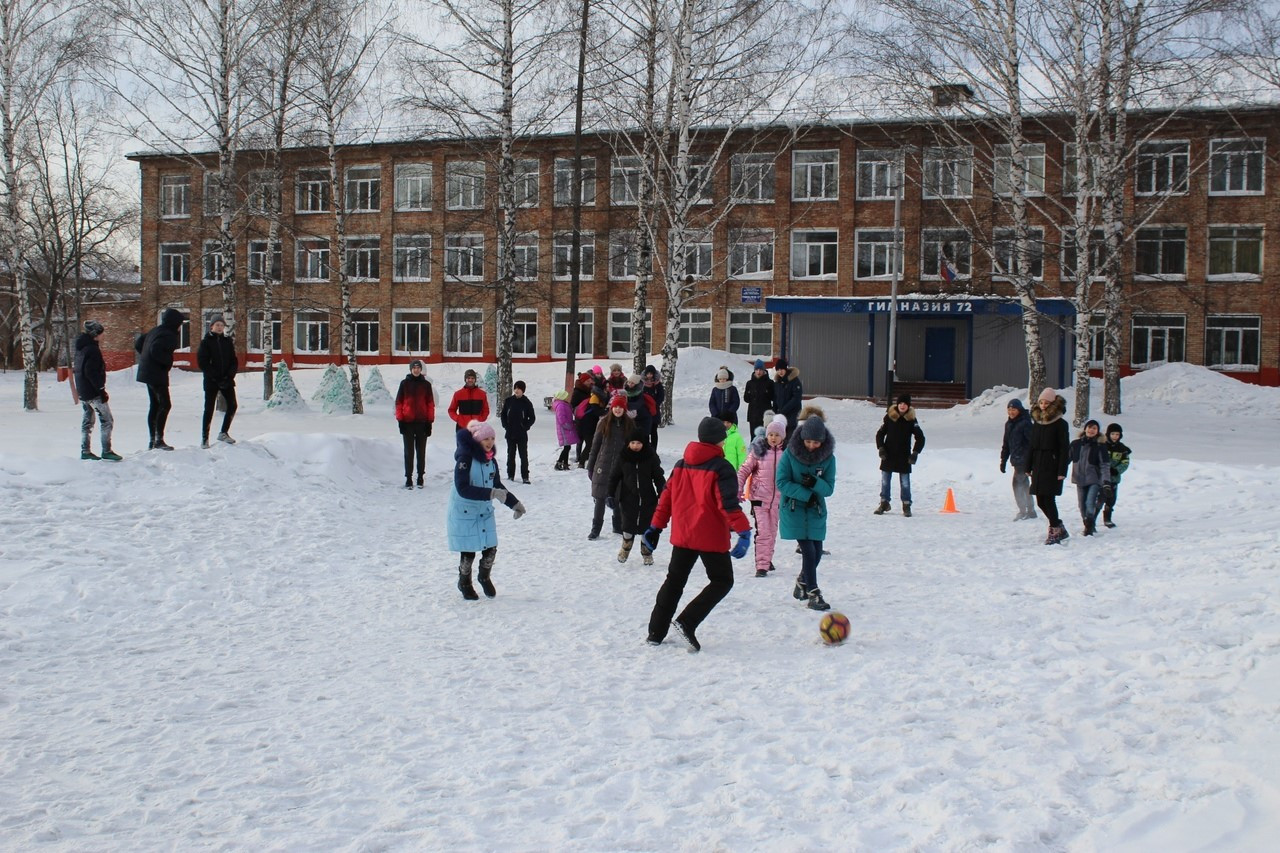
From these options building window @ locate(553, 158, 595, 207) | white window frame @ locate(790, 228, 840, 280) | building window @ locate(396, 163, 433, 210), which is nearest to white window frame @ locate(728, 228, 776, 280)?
white window frame @ locate(790, 228, 840, 280)

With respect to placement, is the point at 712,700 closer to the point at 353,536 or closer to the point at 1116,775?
the point at 1116,775

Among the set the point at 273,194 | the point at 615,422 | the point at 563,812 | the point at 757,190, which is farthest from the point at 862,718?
the point at 757,190

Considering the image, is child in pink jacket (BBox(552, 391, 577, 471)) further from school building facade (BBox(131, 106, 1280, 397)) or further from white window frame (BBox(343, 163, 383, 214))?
white window frame (BBox(343, 163, 383, 214))

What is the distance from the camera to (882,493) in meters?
14.8

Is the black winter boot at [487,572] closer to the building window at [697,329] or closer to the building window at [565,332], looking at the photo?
the building window at [697,329]

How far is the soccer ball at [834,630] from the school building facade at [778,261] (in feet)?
86.1

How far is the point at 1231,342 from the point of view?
40.2 meters

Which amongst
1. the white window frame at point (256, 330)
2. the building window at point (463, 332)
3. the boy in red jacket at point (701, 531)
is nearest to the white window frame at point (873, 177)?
the building window at point (463, 332)

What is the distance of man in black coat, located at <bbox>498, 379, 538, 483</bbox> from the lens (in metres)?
16.4

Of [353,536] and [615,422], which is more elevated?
[615,422]

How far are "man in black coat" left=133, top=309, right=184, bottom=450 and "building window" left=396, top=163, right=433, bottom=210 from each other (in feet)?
110

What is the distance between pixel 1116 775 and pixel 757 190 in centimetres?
3876

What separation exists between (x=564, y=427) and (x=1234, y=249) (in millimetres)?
32325

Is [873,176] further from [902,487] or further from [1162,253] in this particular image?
[902,487]
